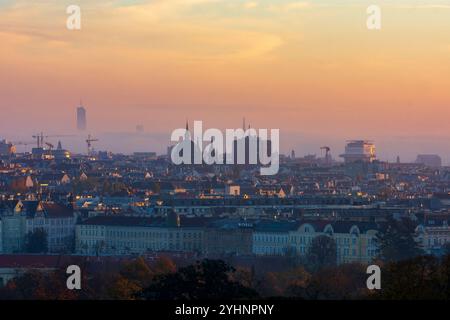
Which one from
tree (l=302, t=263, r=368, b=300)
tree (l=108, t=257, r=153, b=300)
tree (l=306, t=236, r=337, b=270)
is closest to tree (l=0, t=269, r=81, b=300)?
tree (l=108, t=257, r=153, b=300)

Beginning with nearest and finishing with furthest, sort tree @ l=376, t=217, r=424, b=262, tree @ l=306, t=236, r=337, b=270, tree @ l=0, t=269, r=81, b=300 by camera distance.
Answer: tree @ l=0, t=269, r=81, b=300, tree @ l=306, t=236, r=337, b=270, tree @ l=376, t=217, r=424, b=262

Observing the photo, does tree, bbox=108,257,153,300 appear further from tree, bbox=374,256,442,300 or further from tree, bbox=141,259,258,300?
tree, bbox=374,256,442,300

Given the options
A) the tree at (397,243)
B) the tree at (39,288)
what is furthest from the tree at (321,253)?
the tree at (39,288)

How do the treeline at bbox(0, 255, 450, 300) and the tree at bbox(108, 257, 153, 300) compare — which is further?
the tree at bbox(108, 257, 153, 300)

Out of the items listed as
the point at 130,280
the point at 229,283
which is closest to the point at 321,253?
the point at 130,280
